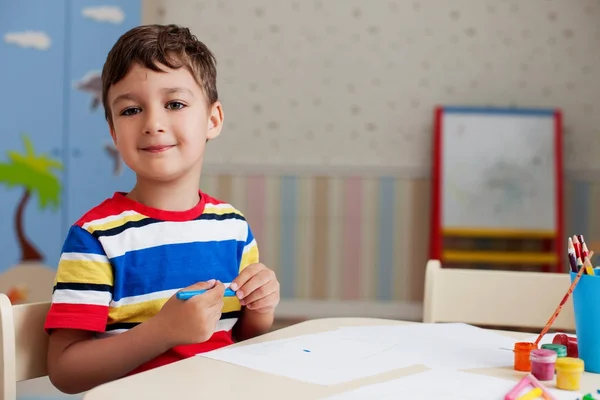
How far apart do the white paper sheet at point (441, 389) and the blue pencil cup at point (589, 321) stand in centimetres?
12

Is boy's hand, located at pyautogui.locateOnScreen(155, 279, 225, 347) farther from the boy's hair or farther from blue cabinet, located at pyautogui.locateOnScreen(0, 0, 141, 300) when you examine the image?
blue cabinet, located at pyautogui.locateOnScreen(0, 0, 141, 300)

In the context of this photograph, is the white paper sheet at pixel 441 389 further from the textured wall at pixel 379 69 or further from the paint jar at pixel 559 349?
the textured wall at pixel 379 69

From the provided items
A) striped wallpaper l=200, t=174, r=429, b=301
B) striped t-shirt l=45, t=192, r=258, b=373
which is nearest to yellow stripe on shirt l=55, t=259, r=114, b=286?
striped t-shirt l=45, t=192, r=258, b=373

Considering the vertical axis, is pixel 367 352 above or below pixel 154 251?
below

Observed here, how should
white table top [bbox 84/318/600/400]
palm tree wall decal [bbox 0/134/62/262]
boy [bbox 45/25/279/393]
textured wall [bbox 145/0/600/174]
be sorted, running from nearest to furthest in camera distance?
1. white table top [bbox 84/318/600/400]
2. boy [bbox 45/25/279/393]
3. palm tree wall decal [bbox 0/134/62/262]
4. textured wall [bbox 145/0/600/174]

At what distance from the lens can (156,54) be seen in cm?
110

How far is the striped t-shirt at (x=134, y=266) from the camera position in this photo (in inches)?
39.1

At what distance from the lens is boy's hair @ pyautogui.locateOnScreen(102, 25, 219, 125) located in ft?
3.59

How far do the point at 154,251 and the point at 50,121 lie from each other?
264cm

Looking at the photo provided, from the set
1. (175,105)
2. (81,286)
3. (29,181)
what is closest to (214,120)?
(175,105)

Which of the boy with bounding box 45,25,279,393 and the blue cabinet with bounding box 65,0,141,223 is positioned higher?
the blue cabinet with bounding box 65,0,141,223

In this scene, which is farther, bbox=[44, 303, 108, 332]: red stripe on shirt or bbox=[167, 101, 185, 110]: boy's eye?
bbox=[167, 101, 185, 110]: boy's eye

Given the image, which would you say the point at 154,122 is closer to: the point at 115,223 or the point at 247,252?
the point at 115,223

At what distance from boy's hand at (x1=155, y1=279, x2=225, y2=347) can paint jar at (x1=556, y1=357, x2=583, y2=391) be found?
1.33 ft
